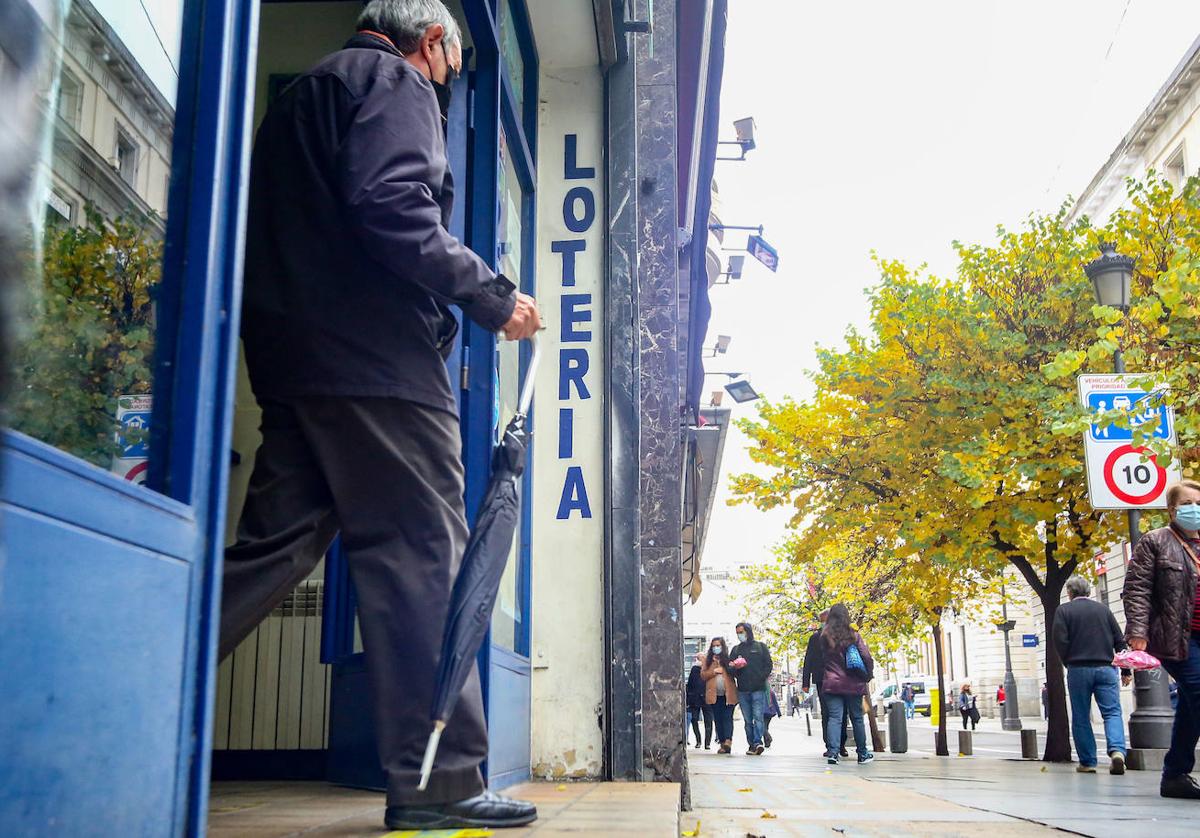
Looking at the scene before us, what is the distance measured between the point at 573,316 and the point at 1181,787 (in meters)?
4.52

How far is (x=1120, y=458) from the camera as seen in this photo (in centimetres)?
1052

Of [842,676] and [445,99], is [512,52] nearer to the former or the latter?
[445,99]

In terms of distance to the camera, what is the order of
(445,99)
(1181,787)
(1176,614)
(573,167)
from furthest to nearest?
(1181,787) → (1176,614) → (573,167) → (445,99)

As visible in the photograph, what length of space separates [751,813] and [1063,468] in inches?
465

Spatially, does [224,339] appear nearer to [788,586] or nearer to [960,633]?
[788,586]

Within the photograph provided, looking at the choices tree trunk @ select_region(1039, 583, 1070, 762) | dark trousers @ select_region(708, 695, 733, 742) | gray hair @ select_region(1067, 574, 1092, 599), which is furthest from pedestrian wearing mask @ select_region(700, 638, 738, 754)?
gray hair @ select_region(1067, 574, 1092, 599)

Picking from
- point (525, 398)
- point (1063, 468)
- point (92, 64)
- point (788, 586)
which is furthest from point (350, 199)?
point (788, 586)

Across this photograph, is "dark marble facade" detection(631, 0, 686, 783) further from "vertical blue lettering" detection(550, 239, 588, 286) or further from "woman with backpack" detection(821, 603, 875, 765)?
"woman with backpack" detection(821, 603, 875, 765)

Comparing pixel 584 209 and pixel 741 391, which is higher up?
pixel 741 391

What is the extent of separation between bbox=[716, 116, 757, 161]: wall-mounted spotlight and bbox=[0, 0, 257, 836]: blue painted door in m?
23.8

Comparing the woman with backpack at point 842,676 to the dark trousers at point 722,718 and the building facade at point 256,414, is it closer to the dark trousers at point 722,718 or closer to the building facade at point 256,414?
the dark trousers at point 722,718

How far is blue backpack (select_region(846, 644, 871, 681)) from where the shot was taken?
13.6 meters

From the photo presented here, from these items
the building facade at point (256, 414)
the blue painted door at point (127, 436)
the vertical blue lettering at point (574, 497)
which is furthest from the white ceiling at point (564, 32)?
the blue painted door at point (127, 436)

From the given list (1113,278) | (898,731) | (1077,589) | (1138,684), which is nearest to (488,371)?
(1077,589)
